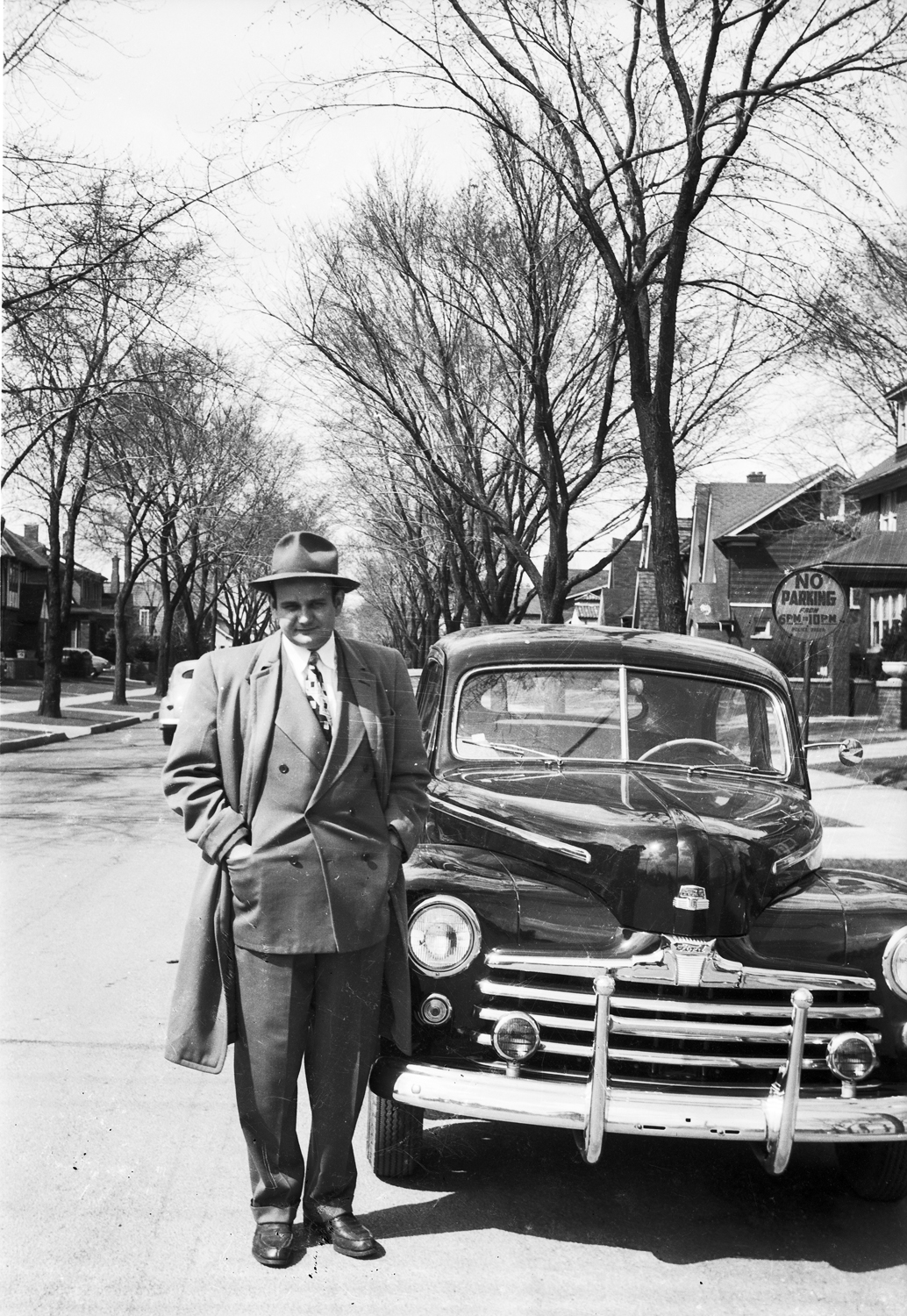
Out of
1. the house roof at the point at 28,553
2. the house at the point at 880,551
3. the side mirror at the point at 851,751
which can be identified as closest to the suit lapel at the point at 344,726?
the side mirror at the point at 851,751

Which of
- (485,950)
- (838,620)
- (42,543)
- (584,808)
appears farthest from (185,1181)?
(42,543)

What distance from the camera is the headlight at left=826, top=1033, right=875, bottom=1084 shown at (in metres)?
3.54

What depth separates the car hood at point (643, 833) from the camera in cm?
360

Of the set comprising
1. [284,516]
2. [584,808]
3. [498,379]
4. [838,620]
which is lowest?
[584,808]

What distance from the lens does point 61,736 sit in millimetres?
22797

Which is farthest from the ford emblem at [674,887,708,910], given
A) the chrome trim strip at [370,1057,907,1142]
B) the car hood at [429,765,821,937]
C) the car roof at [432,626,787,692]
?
the car roof at [432,626,787,692]

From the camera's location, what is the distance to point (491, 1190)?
385 centimetres

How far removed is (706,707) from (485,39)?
334 inches

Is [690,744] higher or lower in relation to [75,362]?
lower

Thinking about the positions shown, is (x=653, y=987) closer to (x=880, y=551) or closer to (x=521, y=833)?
(x=521, y=833)

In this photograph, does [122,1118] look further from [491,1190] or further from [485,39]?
[485,39]

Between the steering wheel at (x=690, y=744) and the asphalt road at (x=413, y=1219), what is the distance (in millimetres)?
1390

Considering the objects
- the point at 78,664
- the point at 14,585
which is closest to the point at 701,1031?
the point at 78,664

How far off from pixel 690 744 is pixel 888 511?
2737 cm
